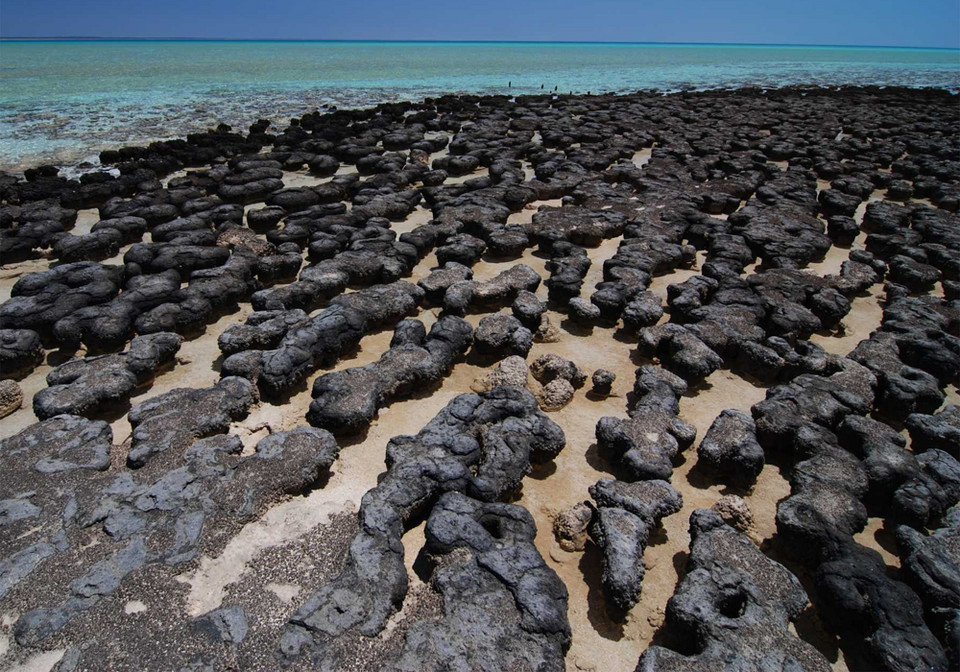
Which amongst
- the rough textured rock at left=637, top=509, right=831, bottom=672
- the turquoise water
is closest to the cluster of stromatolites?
the rough textured rock at left=637, top=509, right=831, bottom=672

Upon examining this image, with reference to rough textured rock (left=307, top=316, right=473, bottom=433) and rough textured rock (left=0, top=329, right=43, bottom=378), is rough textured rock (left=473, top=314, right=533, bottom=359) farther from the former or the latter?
rough textured rock (left=0, top=329, right=43, bottom=378)

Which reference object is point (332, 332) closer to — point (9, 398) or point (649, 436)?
point (9, 398)

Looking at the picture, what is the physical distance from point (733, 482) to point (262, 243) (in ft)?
22.6

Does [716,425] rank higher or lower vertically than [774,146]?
lower

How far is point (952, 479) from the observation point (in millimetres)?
4465

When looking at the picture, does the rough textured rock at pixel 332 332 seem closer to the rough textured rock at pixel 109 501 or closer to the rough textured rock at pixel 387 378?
the rough textured rock at pixel 387 378

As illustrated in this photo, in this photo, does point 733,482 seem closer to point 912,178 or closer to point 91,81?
point 912,178

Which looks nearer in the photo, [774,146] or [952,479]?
[952,479]

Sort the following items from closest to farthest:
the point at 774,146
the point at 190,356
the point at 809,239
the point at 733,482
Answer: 1. the point at 733,482
2. the point at 190,356
3. the point at 809,239
4. the point at 774,146

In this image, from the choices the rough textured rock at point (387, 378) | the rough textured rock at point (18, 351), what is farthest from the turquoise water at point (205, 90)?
the rough textured rock at point (387, 378)

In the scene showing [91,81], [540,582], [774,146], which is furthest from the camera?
[91,81]

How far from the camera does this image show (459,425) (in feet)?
15.8

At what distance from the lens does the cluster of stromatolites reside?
10.9 ft

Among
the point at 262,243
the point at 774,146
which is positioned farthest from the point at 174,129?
the point at 774,146
